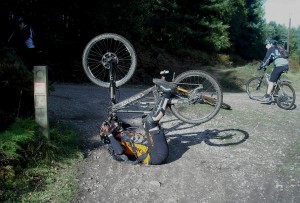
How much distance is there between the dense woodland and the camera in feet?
44.1

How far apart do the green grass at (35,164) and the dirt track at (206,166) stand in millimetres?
256

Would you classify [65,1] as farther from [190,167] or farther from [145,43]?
[190,167]

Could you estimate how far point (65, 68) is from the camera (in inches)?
635

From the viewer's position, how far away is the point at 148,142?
6.31 metres

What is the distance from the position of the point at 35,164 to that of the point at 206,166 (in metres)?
2.94

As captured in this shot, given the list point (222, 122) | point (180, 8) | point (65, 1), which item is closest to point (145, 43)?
point (180, 8)

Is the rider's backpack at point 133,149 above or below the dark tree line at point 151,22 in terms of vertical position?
below

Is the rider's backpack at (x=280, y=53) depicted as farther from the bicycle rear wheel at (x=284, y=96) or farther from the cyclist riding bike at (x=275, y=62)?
the bicycle rear wheel at (x=284, y=96)

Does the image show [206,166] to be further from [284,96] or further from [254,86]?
[254,86]

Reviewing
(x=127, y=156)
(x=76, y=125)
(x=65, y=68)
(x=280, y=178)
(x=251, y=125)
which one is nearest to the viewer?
(x=280, y=178)

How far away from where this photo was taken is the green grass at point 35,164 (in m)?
5.07

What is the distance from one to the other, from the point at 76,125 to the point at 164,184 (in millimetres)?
3310

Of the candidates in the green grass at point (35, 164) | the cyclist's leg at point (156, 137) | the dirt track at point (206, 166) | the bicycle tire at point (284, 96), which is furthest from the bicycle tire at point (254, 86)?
the green grass at point (35, 164)

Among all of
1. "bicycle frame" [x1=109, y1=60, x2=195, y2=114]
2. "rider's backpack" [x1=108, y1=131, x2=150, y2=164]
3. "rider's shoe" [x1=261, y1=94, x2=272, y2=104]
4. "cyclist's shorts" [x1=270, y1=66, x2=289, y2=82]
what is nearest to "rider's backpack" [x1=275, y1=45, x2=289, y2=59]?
"cyclist's shorts" [x1=270, y1=66, x2=289, y2=82]
